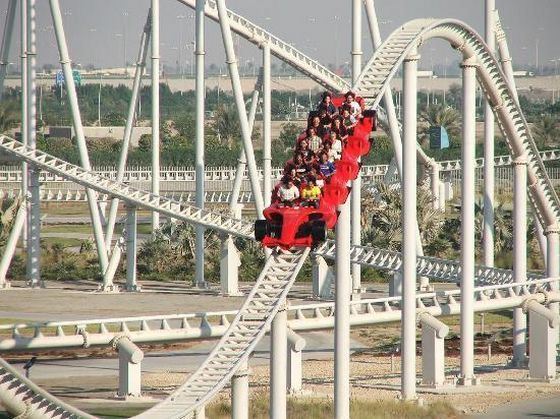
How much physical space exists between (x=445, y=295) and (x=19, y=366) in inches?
461

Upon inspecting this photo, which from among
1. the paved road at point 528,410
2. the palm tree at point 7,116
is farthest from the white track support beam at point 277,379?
the palm tree at point 7,116

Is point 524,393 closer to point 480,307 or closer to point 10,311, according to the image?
point 480,307

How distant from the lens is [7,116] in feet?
370

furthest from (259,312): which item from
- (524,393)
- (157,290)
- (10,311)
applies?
(157,290)

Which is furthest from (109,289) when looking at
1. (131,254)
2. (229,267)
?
(229,267)

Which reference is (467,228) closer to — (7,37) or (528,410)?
(528,410)

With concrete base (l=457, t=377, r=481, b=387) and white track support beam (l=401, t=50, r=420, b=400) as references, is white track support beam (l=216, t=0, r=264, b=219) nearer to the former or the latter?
concrete base (l=457, t=377, r=481, b=387)

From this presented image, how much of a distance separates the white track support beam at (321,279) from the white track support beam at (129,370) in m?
23.0

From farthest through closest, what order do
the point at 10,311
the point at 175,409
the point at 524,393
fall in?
the point at 10,311
the point at 524,393
the point at 175,409

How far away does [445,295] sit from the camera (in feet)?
169

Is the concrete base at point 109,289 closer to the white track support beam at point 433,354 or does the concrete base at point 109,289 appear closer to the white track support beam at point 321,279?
the white track support beam at point 321,279

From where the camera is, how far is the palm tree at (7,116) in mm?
111000

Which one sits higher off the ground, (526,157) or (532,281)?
(526,157)

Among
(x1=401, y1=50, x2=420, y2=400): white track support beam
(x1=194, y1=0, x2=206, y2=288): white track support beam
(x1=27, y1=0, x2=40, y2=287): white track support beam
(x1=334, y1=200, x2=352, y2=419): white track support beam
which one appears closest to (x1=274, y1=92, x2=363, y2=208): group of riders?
(x1=334, y1=200, x2=352, y2=419): white track support beam
